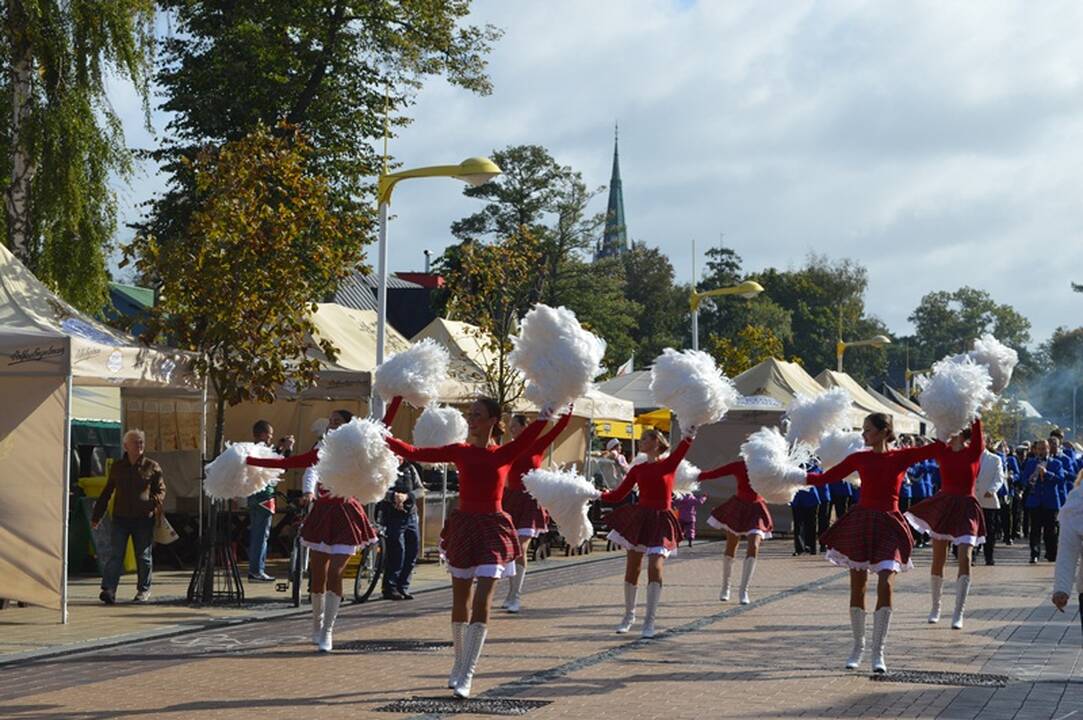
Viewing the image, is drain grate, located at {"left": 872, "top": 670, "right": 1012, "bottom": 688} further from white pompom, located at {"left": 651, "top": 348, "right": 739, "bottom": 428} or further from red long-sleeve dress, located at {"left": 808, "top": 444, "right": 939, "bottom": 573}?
white pompom, located at {"left": 651, "top": 348, "right": 739, "bottom": 428}

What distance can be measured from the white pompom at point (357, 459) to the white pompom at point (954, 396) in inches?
183

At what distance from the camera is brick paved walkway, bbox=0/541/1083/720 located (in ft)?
32.3

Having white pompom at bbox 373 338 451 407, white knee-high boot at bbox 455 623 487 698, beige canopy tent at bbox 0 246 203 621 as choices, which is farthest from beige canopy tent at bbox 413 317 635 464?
white knee-high boot at bbox 455 623 487 698

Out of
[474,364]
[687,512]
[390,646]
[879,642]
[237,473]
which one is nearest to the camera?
[879,642]

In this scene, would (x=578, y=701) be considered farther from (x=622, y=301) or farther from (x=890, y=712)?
(x=622, y=301)

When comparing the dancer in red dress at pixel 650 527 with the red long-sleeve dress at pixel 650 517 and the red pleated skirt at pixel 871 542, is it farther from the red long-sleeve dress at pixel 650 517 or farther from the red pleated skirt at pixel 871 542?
the red pleated skirt at pixel 871 542

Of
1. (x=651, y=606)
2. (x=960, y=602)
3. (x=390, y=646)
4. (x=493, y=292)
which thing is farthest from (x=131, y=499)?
(x=493, y=292)

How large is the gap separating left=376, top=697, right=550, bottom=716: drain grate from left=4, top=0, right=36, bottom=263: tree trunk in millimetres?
13487

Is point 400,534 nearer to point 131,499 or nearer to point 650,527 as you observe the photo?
point 131,499

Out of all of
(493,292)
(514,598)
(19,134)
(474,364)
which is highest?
(19,134)

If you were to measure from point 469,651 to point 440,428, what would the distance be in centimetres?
499

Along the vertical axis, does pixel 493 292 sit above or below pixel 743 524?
above

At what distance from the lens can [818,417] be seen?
1396 cm

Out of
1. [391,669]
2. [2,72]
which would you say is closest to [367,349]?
[2,72]
